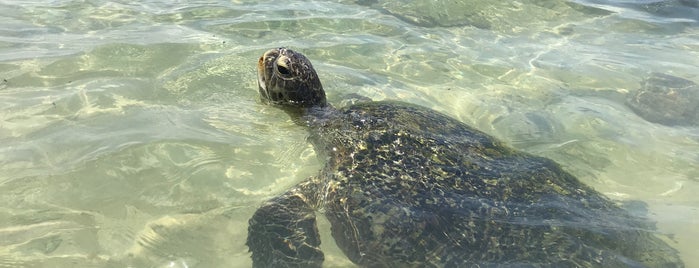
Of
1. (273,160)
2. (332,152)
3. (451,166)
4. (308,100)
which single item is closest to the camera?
(451,166)

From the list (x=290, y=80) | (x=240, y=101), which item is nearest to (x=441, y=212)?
(x=290, y=80)

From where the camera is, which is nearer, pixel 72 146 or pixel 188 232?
pixel 188 232

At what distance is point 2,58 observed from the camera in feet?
17.6

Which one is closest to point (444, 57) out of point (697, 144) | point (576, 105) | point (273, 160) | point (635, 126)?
point (576, 105)

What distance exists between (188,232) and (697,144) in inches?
190

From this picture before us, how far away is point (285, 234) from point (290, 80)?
192 centimetres

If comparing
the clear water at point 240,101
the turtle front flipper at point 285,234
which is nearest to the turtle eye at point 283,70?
the clear water at point 240,101

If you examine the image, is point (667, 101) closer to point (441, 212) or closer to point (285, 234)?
point (441, 212)

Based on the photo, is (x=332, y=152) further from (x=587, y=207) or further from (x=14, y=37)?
(x=14, y=37)

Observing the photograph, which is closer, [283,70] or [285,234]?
[285,234]

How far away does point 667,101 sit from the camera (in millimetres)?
5676

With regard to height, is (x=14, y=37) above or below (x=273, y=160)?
above

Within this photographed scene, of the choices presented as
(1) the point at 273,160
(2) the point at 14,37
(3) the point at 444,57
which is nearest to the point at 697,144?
(3) the point at 444,57

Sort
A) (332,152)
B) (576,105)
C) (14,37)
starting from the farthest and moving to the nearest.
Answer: (14,37) → (576,105) → (332,152)
